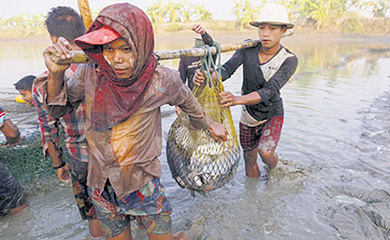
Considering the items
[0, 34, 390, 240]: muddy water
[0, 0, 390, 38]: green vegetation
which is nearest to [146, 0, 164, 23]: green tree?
[0, 0, 390, 38]: green vegetation

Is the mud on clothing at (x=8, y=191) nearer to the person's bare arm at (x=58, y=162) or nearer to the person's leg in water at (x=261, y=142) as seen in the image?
the person's bare arm at (x=58, y=162)

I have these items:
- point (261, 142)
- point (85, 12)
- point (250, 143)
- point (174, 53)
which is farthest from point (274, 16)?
point (85, 12)

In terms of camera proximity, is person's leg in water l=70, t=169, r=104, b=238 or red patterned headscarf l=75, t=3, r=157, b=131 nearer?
red patterned headscarf l=75, t=3, r=157, b=131

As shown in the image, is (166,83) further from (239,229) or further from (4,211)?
(4,211)

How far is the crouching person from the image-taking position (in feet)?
4.48

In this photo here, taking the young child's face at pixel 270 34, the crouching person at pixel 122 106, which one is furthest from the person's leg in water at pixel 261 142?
the crouching person at pixel 122 106

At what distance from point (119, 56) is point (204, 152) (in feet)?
3.61

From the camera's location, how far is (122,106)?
154cm

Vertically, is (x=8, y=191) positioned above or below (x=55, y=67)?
below

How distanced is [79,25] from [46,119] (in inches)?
31.4

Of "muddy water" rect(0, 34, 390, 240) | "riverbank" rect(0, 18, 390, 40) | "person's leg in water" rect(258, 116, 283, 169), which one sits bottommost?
"riverbank" rect(0, 18, 390, 40)

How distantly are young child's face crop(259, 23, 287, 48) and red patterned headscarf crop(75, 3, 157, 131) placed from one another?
5.17 ft

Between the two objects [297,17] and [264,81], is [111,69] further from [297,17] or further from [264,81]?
[297,17]

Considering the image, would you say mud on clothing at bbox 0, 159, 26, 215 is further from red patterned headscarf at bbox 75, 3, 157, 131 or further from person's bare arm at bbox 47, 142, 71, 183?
red patterned headscarf at bbox 75, 3, 157, 131
